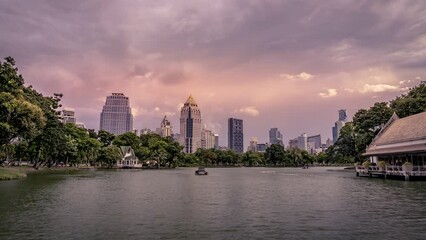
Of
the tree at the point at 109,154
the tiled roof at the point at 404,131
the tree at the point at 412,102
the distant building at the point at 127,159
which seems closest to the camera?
the tiled roof at the point at 404,131

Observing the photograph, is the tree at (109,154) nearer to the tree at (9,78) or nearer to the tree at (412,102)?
the tree at (9,78)

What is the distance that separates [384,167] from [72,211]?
55462mm

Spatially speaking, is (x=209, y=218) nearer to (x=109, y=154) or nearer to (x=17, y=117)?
(x=17, y=117)

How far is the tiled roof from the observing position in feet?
199

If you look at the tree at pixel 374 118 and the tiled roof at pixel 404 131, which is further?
the tree at pixel 374 118

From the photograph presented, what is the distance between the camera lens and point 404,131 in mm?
66500

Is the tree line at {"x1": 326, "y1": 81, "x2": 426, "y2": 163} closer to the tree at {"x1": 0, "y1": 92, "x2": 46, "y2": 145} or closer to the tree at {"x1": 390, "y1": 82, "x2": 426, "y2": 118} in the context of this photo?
the tree at {"x1": 390, "y1": 82, "x2": 426, "y2": 118}

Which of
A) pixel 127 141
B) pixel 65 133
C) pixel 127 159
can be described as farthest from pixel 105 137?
pixel 65 133

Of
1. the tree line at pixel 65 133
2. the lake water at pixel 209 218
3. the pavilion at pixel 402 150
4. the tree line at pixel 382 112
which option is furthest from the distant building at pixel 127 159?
the lake water at pixel 209 218

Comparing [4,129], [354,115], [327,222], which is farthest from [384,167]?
Answer: [4,129]

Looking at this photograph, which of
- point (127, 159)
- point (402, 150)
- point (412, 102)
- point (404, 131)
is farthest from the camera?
point (127, 159)

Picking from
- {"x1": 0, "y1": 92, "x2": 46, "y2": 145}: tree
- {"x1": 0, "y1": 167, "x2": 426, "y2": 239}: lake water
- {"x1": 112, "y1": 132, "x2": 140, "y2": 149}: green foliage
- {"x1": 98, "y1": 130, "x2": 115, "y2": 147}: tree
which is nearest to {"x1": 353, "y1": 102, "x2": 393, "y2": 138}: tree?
{"x1": 0, "y1": 167, "x2": 426, "y2": 239}: lake water

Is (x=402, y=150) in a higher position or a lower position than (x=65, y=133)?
lower

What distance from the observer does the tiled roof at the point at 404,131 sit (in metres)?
60.7
